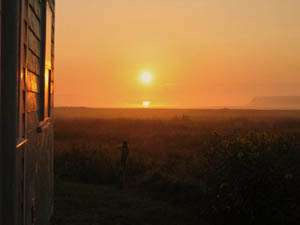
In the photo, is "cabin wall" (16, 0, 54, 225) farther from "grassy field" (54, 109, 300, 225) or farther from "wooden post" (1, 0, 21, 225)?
"grassy field" (54, 109, 300, 225)

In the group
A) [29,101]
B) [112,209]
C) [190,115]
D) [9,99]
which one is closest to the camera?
[9,99]

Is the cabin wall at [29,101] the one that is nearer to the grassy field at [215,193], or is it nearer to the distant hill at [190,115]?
the grassy field at [215,193]

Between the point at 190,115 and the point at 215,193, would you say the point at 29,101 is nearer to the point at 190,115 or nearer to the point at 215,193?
the point at 215,193

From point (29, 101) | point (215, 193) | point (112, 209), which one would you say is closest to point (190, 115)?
point (112, 209)

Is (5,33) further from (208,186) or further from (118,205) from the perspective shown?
(118,205)

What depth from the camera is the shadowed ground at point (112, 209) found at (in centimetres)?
880

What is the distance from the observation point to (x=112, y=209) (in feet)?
31.7

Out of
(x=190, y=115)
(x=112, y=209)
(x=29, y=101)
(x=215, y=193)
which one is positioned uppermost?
(x=29, y=101)

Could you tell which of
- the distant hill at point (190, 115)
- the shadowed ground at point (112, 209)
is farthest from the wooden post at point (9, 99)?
the distant hill at point (190, 115)

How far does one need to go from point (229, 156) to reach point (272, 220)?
1.28m

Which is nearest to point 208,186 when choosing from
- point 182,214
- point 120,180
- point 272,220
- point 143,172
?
point 182,214

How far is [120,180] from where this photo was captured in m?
11.9

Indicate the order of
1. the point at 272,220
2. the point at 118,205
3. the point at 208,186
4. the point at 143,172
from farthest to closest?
the point at 143,172, the point at 118,205, the point at 208,186, the point at 272,220

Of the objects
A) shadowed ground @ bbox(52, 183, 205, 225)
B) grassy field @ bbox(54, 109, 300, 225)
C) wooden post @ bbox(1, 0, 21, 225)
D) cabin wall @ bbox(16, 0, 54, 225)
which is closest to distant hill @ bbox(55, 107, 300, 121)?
grassy field @ bbox(54, 109, 300, 225)
